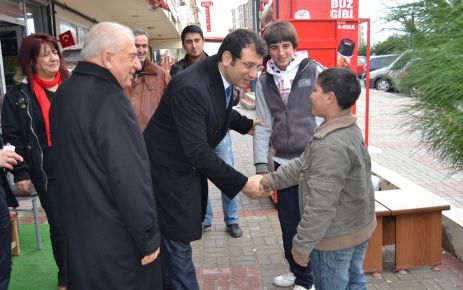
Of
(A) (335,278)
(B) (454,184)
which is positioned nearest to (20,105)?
(A) (335,278)

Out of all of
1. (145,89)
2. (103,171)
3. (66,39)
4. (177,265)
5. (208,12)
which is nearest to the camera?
(103,171)

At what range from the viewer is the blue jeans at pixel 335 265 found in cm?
228

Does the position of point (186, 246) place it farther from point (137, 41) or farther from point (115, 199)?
point (137, 41)

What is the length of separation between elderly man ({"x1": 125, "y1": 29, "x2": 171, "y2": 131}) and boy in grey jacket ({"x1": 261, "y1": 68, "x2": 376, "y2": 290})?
5.82 ft

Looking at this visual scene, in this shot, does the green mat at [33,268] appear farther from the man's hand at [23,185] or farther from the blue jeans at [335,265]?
the blue jeans at [335,265]

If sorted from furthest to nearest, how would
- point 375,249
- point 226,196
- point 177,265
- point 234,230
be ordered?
point 234,230, point 226,196, point 375,249, point 177,265

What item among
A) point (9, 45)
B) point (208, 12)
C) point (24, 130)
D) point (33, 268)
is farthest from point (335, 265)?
point (208, 12)

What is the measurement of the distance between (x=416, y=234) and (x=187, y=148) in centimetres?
216

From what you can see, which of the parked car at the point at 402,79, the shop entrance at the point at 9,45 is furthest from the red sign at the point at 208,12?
the parked car at the point at 402,79

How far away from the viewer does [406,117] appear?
8.07 ft

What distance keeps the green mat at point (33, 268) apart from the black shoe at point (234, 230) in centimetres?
162

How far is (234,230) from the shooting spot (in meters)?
4.36

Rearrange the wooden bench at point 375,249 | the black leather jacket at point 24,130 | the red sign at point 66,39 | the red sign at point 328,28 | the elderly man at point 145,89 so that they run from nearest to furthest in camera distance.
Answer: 1. the black leather jacket at point 24,130
2. the wooden bench at point 375,249
3. the elderly man at point 145,89
4. the red sign at point 328,28
5. the red sign at point 66,39

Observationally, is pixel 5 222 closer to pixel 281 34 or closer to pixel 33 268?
pixel 33 268
